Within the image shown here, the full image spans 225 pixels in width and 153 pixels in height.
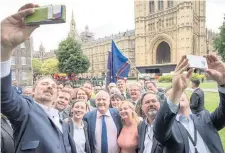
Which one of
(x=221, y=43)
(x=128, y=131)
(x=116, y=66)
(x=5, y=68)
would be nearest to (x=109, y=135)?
(x=128, y=131)

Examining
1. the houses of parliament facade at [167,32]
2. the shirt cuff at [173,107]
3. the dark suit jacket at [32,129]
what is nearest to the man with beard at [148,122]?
the shirt cuff at [173,107]

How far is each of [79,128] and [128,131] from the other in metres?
0.83

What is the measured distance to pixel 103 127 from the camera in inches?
157

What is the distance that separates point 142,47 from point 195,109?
5225cm

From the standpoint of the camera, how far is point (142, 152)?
3369 millimetres

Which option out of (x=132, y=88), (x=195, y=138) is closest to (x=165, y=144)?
(x=195, y=138)

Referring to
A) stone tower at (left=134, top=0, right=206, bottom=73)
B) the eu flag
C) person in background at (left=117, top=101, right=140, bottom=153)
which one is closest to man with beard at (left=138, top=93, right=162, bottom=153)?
person in background at (left=117, top=101, right=140, bottom=153)

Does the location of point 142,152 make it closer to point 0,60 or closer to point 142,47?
point 0,60

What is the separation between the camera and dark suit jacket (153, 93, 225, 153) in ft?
7.95

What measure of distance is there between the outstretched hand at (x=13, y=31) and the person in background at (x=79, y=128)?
240cm

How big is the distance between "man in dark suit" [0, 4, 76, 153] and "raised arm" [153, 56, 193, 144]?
3.83ft

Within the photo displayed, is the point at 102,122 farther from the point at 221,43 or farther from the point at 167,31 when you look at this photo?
the point at 167,31

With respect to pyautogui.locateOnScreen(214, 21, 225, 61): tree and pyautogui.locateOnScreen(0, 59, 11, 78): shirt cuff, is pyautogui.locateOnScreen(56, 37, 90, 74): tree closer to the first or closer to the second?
pyautogui.locateOnScreen(214, 21, 225, 61): tree

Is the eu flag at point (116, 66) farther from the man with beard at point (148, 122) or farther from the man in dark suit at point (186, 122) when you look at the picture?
the man in dark suit at point (186, 122)
